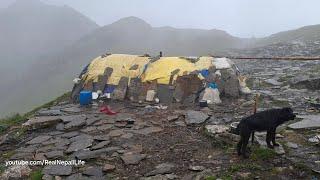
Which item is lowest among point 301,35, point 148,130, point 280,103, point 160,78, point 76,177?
point 76,177

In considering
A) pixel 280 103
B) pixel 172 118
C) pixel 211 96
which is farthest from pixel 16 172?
pixel 280 103

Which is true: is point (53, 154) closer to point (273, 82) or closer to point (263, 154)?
point (263, 154)

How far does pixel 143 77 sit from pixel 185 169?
6.93 metres

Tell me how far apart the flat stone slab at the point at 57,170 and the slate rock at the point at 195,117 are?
375 cm

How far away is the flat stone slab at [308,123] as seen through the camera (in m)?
9.64

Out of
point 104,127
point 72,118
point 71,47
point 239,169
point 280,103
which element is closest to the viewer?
point 239,169

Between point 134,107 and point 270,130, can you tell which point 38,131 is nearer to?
point 134,107

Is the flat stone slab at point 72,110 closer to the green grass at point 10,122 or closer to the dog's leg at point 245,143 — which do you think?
the green grass at point 10,122

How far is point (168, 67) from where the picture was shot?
48.0 feet

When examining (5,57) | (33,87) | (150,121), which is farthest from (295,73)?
(5,57)

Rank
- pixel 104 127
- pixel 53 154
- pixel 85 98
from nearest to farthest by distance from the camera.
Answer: pixel 53 154, pixel 104 127, pixel 85 98

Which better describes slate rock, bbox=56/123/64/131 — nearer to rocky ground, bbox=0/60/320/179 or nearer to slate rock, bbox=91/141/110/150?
rocky ground, bbox=0/60/320/179

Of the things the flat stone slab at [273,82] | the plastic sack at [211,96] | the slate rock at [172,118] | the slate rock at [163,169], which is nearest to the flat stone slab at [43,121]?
the slate rock at [172,118]

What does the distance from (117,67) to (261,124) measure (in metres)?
8.24
